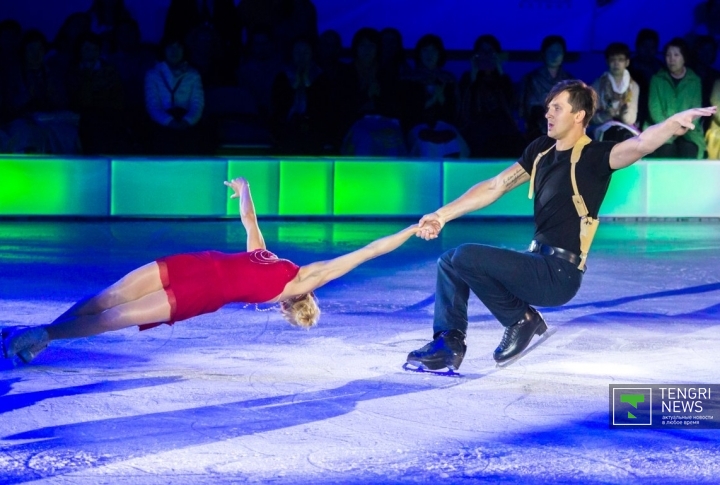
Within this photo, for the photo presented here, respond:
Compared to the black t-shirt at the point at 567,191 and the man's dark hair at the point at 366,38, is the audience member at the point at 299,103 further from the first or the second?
the black t-shirt at the point at 567,191

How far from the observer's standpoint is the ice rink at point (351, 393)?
421 cm

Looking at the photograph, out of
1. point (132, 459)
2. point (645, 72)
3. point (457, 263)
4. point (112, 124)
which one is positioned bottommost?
point (132, 459)

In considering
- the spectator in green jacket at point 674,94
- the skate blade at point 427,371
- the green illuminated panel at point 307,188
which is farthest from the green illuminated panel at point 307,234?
the skate blade at point 427,371

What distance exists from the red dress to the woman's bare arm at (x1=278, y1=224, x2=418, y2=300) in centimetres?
4

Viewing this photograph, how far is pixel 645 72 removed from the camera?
14703 mm

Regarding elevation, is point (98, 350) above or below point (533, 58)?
below

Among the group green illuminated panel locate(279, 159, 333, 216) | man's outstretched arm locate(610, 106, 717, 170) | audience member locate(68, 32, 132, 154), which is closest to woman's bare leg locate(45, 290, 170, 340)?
man's outstretched arm locate(610, 106, 717, 170)

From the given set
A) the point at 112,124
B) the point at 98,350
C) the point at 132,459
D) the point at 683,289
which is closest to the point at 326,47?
the point at 112,124

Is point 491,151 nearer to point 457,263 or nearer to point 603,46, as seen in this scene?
point 603,46

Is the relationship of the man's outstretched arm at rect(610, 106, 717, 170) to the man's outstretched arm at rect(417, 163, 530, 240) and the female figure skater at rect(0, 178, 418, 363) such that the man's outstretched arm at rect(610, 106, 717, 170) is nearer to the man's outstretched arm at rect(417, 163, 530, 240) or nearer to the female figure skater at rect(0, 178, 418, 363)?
the man's outstretched arm at rect(417, 163, 530, 240)

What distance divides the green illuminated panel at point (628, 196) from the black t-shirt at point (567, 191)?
8.31 meters

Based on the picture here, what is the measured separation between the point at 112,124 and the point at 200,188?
49.3 inches

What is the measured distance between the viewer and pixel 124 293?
5.50m

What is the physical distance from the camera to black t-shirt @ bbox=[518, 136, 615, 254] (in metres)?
5.63
